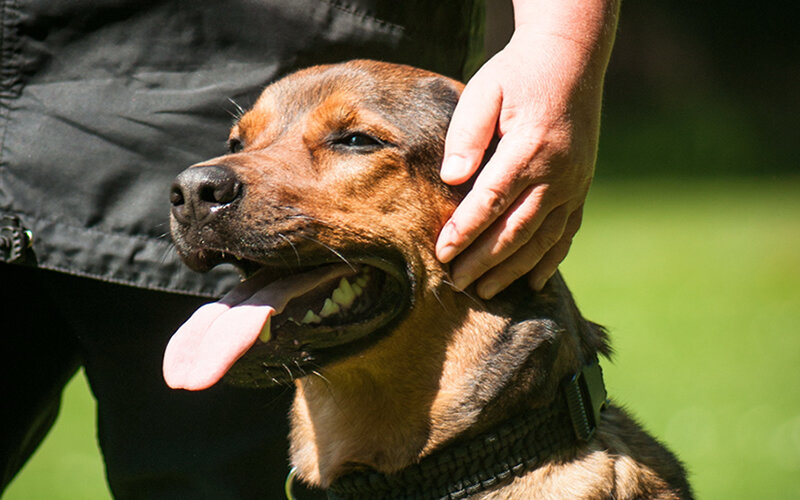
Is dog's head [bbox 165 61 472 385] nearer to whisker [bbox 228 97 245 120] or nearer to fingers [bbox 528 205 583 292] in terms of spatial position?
whisker [bbox 228 97 245 120]

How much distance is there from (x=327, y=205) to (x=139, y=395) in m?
0.86

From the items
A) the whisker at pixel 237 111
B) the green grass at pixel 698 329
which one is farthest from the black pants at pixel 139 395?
the green grass at pixel 698 329

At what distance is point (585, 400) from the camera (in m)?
2.89

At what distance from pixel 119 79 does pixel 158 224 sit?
479 millimetres

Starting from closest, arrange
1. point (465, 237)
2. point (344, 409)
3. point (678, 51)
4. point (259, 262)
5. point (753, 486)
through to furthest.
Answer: point (465, 237) < point (259, 262) < point (344, 409) < point (753, 486) < point (678, 51)

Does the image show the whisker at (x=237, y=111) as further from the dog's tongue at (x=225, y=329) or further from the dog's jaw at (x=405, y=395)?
the dog's jaw at (x=405, y=395)

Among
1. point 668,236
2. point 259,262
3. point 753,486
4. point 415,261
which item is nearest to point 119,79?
point 259,262

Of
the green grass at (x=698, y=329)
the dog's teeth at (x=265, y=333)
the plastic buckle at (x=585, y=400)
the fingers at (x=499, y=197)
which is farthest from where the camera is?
the green grass at (x=698, y=329)

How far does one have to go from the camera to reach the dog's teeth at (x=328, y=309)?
115 inches

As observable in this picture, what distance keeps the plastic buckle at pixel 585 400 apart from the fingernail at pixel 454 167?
0.73m

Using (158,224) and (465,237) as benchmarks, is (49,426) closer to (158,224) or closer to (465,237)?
(158,224)

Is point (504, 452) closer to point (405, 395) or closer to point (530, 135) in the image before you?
point (405, 395)

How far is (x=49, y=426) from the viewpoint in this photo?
3.51 meters

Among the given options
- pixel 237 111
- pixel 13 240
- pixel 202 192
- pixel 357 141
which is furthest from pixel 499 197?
pixel 13 240
